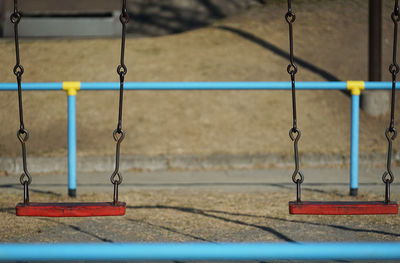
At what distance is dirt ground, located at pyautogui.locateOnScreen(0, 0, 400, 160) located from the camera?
27.5ft

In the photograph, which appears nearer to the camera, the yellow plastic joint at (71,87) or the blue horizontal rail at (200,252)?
the blue horizontal rail at (200,252)

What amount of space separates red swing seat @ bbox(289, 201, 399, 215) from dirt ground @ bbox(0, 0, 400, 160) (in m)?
3.79

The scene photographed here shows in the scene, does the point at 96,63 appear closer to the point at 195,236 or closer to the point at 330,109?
the point at 330,109

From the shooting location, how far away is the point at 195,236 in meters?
4.27

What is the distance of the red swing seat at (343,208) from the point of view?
374 centimetres

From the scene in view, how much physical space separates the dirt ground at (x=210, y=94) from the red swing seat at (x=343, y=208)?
12.4 feet

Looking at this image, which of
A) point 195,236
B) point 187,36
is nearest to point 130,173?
point 195,236

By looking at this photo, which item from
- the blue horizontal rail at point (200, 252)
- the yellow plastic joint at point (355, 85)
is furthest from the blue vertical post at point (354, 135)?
the blue horizontal rail at point (200, 252)

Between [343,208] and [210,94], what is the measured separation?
6155 mm

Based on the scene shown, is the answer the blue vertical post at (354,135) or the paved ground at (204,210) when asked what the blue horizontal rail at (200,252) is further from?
the blue vertical post at (354,135)

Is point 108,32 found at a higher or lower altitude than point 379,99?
higher

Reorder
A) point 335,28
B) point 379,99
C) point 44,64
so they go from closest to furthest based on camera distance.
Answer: point 379,99 < point 44,64 < point 335,28

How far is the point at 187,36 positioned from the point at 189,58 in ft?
5.75

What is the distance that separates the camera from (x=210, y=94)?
9.82m
